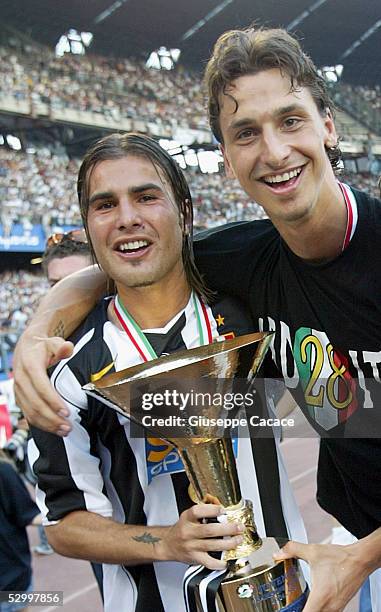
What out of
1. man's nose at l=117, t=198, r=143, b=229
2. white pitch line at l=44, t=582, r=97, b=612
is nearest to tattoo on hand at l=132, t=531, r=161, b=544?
man's nose at l=117, t=198, r=143, b=229

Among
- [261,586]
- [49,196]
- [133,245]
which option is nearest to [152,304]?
[133,245]

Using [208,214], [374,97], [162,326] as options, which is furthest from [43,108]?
[162,326]

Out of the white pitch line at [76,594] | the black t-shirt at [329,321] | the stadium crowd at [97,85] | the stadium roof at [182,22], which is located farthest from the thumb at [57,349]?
the stadium crowd at [97,85]

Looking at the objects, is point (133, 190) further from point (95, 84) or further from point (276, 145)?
point (95, 84)

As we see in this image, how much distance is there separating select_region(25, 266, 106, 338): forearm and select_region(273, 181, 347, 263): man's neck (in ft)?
1.57

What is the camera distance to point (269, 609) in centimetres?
105

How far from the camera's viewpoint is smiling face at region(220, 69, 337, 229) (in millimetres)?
1230

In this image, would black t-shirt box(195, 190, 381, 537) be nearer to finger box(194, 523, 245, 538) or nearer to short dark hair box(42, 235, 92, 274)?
finger box(194, 523, 245, 538)

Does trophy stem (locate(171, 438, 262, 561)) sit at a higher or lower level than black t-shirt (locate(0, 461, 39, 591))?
higher

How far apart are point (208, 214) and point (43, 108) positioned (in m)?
4.42

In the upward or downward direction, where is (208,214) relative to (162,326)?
upward

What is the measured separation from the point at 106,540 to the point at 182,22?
12796 mm

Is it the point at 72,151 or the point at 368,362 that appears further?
the point at 72,151

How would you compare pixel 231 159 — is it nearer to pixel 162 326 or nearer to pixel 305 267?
pixel 305 267
